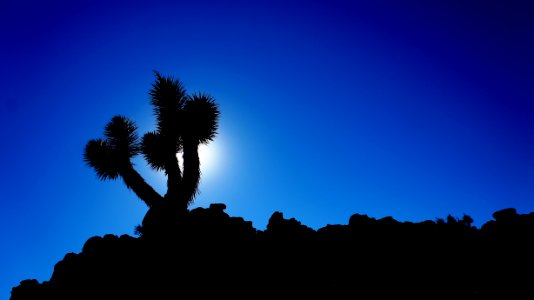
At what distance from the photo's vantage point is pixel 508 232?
5082 mm

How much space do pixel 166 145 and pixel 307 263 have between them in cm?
596

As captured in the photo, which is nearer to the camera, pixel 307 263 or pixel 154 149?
pixel 307 263

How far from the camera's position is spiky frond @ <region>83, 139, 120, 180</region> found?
10.0m

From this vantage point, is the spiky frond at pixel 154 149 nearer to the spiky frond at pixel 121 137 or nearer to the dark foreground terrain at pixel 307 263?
the spiky frond at pixel 121 137

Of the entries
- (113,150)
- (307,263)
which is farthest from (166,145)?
(307,263)

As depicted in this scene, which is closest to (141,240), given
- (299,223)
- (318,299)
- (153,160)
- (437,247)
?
(299,223)

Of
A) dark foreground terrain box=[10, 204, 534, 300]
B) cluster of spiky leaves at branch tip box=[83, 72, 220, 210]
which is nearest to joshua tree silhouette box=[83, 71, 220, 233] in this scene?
cluster of spiky leaves at branch tip box=[83, 72, 220, 210]

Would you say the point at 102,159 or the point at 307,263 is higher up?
the point at 102,159

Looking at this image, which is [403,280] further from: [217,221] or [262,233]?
[217,221]

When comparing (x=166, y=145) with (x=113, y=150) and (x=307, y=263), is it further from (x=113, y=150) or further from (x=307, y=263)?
(x=307, y=263)

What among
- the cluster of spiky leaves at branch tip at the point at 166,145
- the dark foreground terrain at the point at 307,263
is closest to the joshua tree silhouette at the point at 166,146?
the cluster of spiky leaves at branch tip at the point at 166,145

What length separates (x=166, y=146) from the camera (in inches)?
368

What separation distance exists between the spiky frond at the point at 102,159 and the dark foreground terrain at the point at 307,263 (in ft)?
13.8

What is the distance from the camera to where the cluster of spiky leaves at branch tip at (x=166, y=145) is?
8727mm
